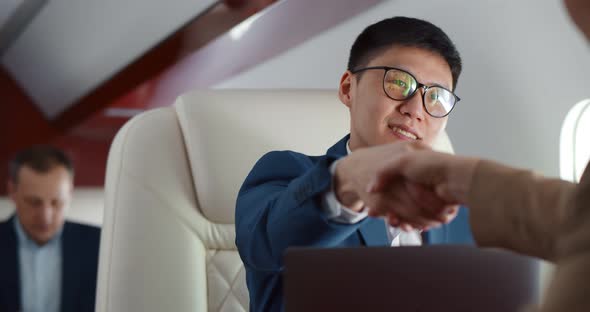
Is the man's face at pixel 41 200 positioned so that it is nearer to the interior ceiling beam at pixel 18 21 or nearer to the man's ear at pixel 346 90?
the interior ceiling beam at pixel 18 21

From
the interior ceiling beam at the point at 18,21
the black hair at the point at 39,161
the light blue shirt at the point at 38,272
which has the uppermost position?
the interior ceiling beam at the point at 18,21

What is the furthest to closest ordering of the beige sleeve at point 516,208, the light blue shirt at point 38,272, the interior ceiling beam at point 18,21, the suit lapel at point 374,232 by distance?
the interior ceiling beam at point 18,21 < the light blue shirt at point 38,272 < the suit lapel at point 374,232 < the beige sleeve at point 516,208

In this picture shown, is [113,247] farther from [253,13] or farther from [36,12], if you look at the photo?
[36,12]

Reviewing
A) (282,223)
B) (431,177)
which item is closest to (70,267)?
(282,223)

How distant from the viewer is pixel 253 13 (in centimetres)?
309

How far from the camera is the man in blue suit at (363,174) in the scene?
90 cm

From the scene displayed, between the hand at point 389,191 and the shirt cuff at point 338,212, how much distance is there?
1.4 inches

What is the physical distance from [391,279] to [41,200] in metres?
2.91

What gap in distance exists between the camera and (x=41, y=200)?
11.0 ft

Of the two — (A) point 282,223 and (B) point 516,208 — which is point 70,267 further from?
(B) point 516,208

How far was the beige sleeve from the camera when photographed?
544 millimetres

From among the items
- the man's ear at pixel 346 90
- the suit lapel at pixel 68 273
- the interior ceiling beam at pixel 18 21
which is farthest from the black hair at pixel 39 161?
the man's ear at pixel 346 90

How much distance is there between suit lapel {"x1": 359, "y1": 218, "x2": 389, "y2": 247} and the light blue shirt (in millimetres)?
2237

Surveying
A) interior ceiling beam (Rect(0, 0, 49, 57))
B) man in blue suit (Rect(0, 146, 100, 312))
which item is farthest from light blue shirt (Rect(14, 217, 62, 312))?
interior ceiling beam (Rect(0, 0, 49, 57))
